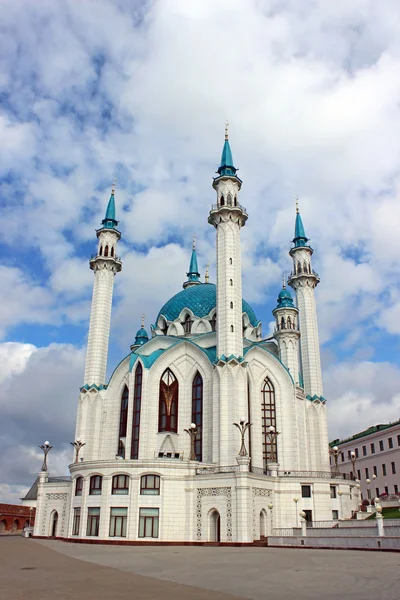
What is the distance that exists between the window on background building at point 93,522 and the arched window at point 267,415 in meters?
14.9

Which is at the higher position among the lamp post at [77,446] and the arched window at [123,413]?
the arched window at [123,413]

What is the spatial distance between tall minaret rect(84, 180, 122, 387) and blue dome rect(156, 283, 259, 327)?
702 centimetres

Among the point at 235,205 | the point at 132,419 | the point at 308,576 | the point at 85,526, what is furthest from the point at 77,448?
the point at 308,576

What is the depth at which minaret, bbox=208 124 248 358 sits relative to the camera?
1671 inches

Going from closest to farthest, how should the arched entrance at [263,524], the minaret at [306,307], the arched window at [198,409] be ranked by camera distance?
the arched entrance at [263,524]
the arched window at [198,409]
the minaret at [306,307]

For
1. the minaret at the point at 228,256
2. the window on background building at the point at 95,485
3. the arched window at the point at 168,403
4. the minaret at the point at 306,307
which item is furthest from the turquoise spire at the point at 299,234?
the window on background building at the point at 95,485

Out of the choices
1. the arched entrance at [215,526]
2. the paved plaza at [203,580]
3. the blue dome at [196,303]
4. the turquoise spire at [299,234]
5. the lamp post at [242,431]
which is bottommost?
the paved plaza at [203,580]

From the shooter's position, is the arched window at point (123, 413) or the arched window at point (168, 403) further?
the arched window at point (123, 413)

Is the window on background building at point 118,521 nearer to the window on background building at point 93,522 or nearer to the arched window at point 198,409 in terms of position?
the window on background building at point 93,522

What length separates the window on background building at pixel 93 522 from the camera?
34906 mm

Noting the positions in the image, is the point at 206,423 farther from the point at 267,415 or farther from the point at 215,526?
the point at 215,526

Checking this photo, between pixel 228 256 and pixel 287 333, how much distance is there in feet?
39.9

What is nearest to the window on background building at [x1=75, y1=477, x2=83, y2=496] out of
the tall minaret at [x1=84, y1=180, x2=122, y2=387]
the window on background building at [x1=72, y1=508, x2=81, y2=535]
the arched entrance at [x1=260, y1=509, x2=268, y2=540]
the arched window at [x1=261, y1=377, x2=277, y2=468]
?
the window on background building at [x1=72, y1=508, x2=81, y2=535]

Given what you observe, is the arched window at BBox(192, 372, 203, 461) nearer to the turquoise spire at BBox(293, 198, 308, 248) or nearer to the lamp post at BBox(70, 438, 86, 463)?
the lamp post at BBox(70, 438, 86, 463)
